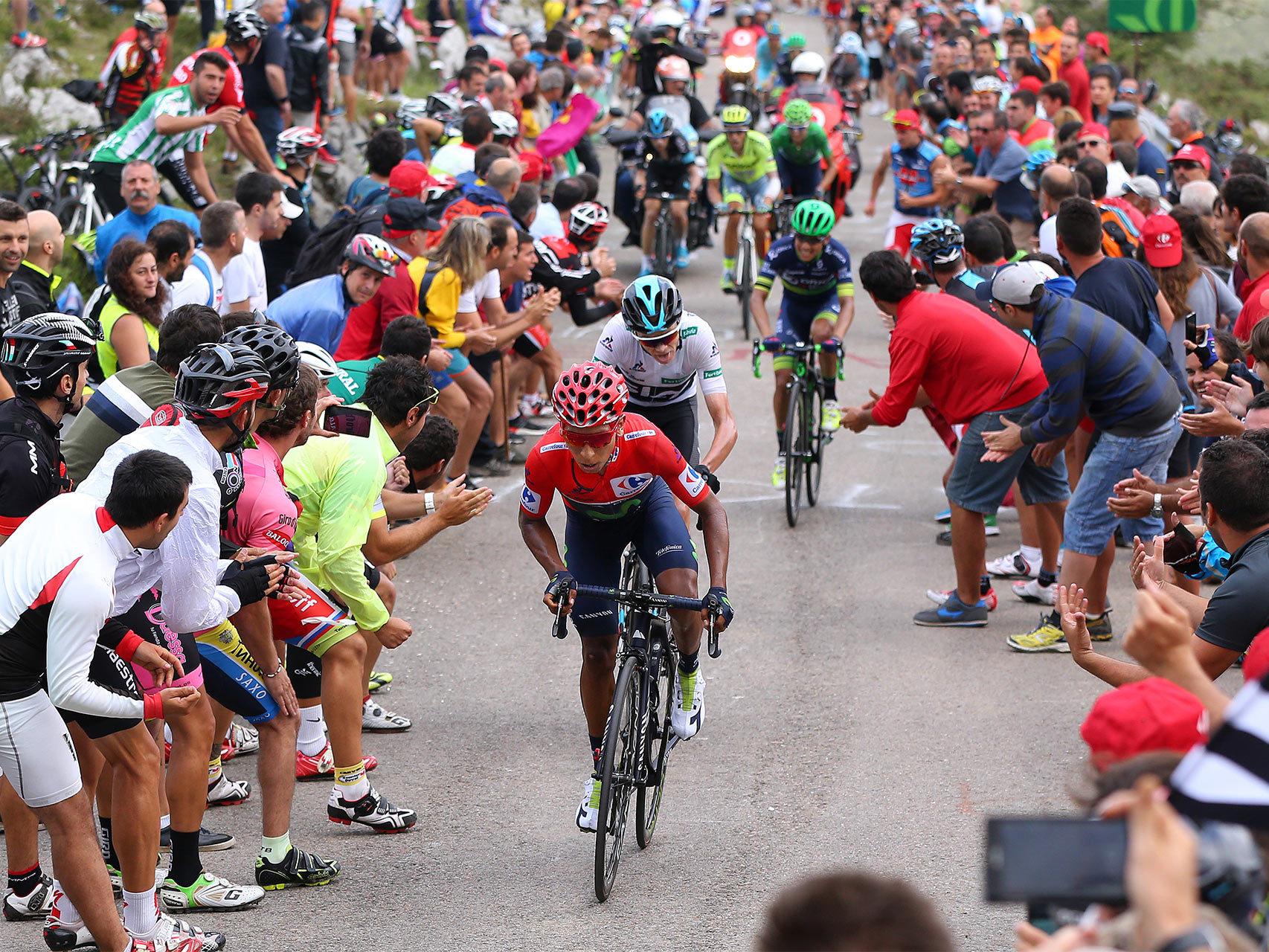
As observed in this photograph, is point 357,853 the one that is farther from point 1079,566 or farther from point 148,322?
point 1079,566

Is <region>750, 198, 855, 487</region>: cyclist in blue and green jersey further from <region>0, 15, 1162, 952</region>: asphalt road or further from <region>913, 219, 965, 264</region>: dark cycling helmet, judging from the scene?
<region>913, 219, 965, 264</region>: dark cycling helmet

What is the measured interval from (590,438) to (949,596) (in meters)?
3.90

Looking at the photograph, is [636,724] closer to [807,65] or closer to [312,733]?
[312,733]

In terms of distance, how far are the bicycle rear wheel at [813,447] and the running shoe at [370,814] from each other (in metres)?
5.19

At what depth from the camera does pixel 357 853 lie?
6102 millimetres

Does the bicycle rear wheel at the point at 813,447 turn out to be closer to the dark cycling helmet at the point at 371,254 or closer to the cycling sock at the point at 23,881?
the dark cycling helmet at the point at 371,254

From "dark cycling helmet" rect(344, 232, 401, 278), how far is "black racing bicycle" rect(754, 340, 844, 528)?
2936 millimetres

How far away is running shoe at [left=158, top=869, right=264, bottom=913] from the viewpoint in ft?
18.0

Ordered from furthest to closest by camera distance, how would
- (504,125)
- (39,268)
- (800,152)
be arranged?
(800,152), (504,125), (39,268)

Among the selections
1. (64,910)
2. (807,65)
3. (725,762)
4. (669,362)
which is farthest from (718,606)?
(807,65)

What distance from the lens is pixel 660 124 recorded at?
654 inches

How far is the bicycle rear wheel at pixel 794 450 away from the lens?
10.3 m

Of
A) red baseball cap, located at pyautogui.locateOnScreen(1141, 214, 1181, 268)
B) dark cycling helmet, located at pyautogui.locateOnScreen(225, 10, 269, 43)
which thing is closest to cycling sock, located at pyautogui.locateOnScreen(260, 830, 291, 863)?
red baseball cap, located at pyautogui.locateOnScreen(1141, 214, 1181, 268)

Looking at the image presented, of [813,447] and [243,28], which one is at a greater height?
[243,28]
